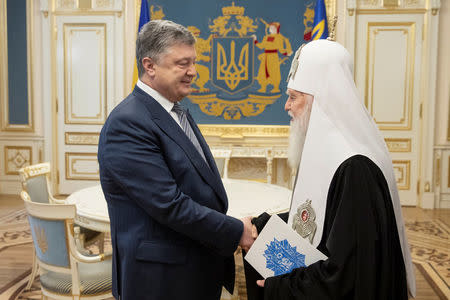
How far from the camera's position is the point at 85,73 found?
6.57m

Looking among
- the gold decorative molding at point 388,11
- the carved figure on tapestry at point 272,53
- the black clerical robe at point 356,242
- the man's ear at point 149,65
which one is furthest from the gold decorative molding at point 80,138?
the black clerical robe at point 356,242

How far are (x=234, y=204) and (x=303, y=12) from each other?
4.13 m

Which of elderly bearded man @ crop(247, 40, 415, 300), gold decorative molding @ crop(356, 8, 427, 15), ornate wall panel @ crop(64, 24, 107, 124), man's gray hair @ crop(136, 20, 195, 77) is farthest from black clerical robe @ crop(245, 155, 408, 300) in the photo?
ornate wall panel @ crop(64, 24, 107, 124)

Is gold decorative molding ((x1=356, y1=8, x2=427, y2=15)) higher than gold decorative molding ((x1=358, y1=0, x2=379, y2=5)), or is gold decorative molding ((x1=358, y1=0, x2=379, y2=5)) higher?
gold decorative molding ((x1=358, y1=0, x2=379, y2=5))

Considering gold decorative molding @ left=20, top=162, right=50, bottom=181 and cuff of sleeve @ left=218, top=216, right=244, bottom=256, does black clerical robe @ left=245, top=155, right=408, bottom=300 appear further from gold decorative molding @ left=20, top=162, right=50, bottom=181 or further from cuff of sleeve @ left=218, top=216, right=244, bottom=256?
gold decorative molding @ left=20, top=162, right=50, bottom=181

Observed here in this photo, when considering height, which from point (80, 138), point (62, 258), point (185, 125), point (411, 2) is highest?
point (411, 2)

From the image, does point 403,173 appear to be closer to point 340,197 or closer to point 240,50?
point 240,50

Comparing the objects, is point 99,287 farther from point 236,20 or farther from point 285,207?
point 236,20

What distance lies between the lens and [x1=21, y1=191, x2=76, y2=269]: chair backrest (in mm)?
2268

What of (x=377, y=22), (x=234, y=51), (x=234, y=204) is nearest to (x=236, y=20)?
(x=234, y=51)

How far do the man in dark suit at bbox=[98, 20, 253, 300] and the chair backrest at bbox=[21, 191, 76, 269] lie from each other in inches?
29.2

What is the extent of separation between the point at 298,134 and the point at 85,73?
554cm

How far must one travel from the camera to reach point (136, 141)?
4.86 ft

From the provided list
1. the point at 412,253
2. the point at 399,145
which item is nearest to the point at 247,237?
the point at 412,253
